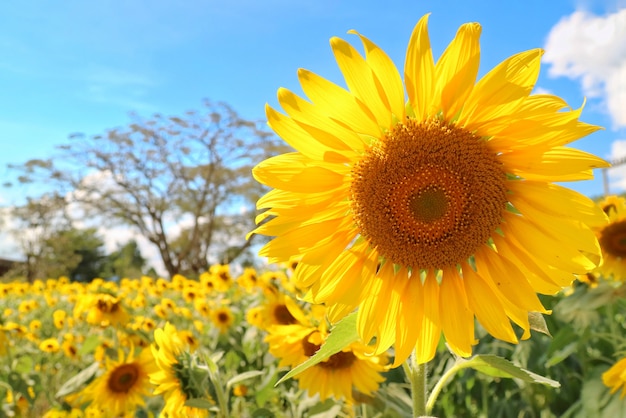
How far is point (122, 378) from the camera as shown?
2.76 m

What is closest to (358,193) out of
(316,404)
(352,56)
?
(352,56)

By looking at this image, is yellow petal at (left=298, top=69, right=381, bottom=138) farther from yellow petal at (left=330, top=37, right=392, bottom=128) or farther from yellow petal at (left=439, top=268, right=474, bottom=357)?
yellow petal at (left=439, top=268, right=474, bottom=357)

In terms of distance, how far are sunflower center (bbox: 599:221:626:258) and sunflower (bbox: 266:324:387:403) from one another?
163 cm

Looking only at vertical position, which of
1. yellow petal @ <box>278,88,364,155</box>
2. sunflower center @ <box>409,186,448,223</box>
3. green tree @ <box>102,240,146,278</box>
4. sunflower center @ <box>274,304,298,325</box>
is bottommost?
sunflower center @ <box>274,304,298,325</box>

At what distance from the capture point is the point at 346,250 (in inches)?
49.1

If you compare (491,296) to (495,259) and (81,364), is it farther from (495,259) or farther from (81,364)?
(81,364)

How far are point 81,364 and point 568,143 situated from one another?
4202 mm

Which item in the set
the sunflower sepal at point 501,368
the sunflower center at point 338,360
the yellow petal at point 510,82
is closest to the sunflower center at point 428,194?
the yellow petal at point 510,82

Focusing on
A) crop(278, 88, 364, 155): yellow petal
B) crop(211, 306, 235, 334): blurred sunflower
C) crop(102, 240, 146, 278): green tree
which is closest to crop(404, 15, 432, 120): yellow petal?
crop(278, 88, 364, 155): yellow petal

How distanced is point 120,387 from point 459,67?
93.2 inches

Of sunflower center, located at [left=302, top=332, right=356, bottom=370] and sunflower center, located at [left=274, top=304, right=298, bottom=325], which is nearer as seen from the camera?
sunflower center, located at [left=302, top=332, right=356, bottom=370]

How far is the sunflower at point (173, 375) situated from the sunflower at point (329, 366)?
0.34 m

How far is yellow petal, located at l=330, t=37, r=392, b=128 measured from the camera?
1.09m

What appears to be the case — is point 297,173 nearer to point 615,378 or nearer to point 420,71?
point 420,71
